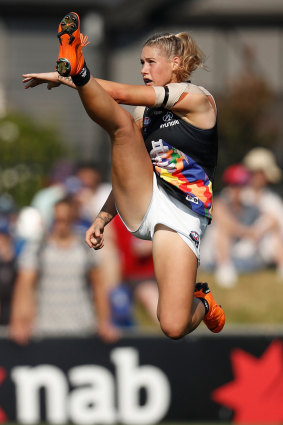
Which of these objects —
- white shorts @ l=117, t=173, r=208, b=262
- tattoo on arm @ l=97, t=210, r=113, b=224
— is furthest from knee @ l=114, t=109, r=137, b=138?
tattoo on arm @ l=97, t=210, r=113, b=224

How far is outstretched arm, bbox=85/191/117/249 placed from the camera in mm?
5863

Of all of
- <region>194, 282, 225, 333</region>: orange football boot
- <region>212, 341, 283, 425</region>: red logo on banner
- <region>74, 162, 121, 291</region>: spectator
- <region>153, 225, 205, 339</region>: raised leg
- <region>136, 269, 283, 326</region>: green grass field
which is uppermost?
<region>153, 225, 205, 339</region>: raised leg

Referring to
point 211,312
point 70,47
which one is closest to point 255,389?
point 211,312

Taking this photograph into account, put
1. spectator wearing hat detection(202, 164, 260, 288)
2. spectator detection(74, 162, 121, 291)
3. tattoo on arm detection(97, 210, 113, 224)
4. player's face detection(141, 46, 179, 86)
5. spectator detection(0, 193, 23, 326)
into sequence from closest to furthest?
player's face detection(141, 46, 179, 86)
tattoo on arm detection(97, 210, 113, 224)
spectator detection(74, 162, 121, 291)
spectator detection(0, 193, 23, 326)
spectator wearing hat detection(202, 164, 260, 288)

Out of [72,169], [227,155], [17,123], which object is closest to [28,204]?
[72,169]

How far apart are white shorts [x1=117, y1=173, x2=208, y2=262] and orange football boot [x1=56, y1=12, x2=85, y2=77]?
104cm

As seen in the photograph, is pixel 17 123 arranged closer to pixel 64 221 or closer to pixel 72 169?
pixel 72 169

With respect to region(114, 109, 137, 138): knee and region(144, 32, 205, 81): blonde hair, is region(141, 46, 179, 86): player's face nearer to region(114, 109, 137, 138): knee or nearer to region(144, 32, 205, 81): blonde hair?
region(144, 32, 205, 81): blonde hair

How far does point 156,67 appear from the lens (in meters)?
5.64

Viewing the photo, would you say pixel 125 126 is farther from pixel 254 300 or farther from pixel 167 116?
pixel 254 300

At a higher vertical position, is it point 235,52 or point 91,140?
point 235,52

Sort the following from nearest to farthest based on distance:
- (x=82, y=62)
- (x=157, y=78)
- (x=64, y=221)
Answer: (x=82, y=62) → (x=157, y=78) → (x=64, y=221)

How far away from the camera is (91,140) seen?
1852 cm

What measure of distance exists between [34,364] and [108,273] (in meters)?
1.05
